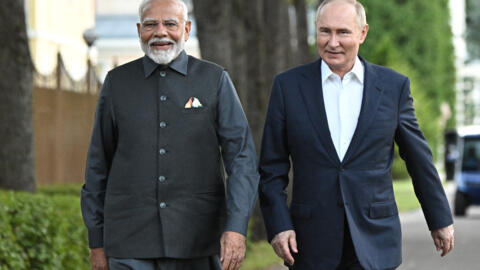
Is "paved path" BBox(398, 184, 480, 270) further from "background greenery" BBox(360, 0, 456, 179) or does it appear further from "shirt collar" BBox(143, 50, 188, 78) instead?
"background greenery" BBox(360, 0, 456, 179)

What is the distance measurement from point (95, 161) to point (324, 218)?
1.12 meters

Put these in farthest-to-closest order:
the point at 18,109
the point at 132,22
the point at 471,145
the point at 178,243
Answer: the point at 132,22
the point at 471,145
the point at 18,109
the point at 178,243

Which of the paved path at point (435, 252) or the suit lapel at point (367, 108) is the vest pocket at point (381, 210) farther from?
the paved path at point (435, 252)

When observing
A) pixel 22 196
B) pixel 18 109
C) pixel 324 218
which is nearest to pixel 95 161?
pixel 324 218

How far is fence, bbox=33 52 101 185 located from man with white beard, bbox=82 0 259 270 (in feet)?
46.0

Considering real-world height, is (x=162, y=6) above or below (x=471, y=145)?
above

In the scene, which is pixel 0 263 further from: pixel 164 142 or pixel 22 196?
pixel 164 142

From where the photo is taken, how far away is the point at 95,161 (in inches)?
210

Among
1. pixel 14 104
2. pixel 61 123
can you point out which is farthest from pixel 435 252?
pixel 61 123

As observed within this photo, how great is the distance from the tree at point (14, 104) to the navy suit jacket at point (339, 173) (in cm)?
652

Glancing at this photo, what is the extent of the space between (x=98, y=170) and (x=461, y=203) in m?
19.3

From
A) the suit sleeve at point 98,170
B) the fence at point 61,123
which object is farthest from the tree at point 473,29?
the suit sleeve at point 98,170

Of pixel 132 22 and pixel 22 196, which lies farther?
pixel 132 22

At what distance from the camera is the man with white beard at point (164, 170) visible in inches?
209
